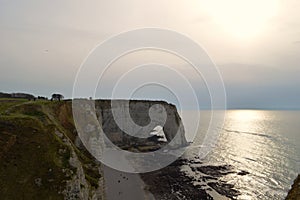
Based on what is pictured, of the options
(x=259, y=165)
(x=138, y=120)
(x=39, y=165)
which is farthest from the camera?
(x=138, y=120)

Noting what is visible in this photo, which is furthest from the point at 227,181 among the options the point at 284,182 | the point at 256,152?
the point at 256,152

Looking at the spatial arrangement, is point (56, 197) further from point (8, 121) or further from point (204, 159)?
point (204, 159)

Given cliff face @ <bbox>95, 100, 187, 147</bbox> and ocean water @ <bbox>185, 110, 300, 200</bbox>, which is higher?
cliff face @ <bbox>95, 100, 187, 147</bbox>

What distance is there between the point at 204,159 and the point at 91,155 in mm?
39070

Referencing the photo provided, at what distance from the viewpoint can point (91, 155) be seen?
4641cm

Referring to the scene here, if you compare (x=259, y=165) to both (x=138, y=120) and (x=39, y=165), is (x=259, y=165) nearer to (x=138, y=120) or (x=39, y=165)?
(x=138, y=120)

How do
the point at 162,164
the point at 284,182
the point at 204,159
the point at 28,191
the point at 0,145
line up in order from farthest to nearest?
1. the point at 204,159
2. the point at 162,164
3. the point at 284,182
4. the point at 0,145
5. the point at 28,191

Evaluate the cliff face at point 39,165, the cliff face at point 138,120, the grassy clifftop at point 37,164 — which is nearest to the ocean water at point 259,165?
the cliff face at point 138,120

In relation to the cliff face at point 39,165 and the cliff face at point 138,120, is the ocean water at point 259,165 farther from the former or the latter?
the cliff face at point 39,165

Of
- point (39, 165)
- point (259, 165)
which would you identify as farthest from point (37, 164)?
point (259, 165)

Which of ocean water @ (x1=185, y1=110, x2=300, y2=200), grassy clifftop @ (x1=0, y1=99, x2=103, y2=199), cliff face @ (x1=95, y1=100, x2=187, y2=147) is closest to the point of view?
grassy clifftop @ (x1=0, y1=99, x2=103, y2=199)

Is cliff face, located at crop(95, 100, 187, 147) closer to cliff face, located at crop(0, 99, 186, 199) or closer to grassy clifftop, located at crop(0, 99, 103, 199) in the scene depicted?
cliff face, located at crop(0, 99, 186, 199)

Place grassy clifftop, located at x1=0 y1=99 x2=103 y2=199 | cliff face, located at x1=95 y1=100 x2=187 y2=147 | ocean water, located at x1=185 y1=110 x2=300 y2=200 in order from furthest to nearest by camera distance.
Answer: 1. cliff face, located at x1=95 y1=100 x2=187 y2=147
2. ocean water, located at x1=185 y1=110 x2=300 y2=200
3. grassy clifftop, located at x1=0 y1=99 x2=103 y2=199

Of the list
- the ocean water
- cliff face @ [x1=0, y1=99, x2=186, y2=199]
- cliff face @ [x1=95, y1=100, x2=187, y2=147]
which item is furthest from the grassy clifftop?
cliff face @ [x1=95, y1=100, x2=187, y2=147]
